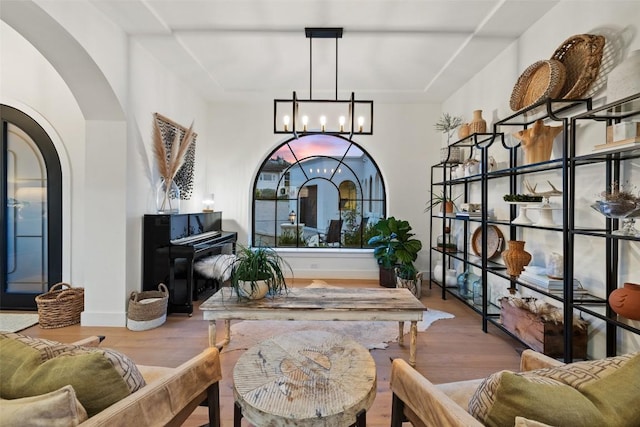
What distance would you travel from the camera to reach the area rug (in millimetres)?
3180

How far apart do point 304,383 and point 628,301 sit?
1899 millimetres

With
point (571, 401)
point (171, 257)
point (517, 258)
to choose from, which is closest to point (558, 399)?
point (571, 401)

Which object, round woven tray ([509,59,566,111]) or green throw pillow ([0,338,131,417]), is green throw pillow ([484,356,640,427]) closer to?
green throw pillow ([0,338,131,417])

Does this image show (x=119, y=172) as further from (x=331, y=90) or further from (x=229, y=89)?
(x=331, y=90)

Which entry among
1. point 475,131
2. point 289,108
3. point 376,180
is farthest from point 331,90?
point 475,131

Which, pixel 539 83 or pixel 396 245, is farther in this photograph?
pixel 396 245

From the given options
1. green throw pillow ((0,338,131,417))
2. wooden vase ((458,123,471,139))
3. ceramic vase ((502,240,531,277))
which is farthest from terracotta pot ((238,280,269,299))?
wooden vase ((458,123,471,139))

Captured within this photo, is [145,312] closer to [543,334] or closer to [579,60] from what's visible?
[543,334]

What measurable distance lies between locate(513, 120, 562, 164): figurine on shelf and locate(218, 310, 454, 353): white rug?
195 cm

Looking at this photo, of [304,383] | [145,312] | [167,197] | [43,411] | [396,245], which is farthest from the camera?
[396,245]

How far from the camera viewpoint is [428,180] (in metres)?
5.38

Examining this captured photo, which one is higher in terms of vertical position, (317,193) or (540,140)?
(540,140)

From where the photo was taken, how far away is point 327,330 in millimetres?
3277

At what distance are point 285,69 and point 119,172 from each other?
7.62 feet
